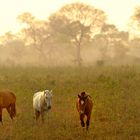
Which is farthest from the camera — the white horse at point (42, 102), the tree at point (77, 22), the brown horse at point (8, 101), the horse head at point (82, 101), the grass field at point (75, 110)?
the tree at point (77, 22)

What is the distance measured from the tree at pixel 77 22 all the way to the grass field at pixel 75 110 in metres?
38.5

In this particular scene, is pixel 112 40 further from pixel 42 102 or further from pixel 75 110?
pixel 42 102

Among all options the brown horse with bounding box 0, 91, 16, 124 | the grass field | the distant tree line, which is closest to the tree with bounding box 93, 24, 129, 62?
the distant tree line

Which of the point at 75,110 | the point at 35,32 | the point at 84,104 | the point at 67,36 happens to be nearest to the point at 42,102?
the point at 84,104

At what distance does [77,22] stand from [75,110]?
4928 centimetres

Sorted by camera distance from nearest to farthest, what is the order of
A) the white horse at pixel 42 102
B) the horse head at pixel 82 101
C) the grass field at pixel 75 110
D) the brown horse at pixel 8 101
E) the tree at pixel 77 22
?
the grass field at pixel 75 110 < the horse head at pixel 82 101 < the white horse at pixel 42 102 < the brown horse at pixel 8 101 < the tree at pixel 77 22

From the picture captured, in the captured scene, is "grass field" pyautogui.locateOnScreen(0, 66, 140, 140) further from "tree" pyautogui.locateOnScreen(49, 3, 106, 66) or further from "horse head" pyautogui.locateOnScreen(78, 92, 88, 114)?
"tree" pyautogui.locateOnScreen(49, 3, 106, 66)

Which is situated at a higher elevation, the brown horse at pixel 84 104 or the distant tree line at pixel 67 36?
the distant tree line at pixel 67 36

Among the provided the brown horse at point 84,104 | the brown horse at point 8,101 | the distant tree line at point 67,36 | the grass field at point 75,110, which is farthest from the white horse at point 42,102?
the distant tree line at point 67,36

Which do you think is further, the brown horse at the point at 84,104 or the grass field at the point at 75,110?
the brown horse at the point at 84,104

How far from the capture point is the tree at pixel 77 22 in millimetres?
64688

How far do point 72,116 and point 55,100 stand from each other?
3.15 m

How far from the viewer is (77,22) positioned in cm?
6556

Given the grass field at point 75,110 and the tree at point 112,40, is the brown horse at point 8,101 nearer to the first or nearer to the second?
the grass field at point 75,110
